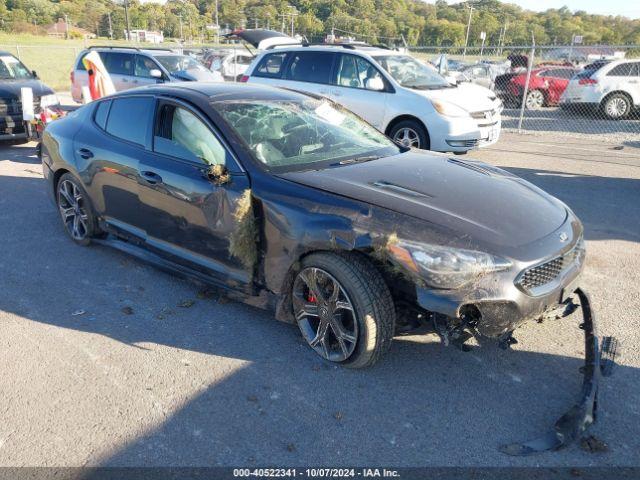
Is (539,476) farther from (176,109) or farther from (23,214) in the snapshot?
(23,214)

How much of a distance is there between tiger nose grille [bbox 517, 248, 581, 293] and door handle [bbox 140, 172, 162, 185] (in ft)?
8.65

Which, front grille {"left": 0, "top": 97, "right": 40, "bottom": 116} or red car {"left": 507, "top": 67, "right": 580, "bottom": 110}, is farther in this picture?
red car {"left": 507, "top": 67, "right": 580, "bottom": 110}

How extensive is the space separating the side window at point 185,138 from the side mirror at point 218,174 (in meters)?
0.14

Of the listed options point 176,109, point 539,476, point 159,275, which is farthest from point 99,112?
point 539,476

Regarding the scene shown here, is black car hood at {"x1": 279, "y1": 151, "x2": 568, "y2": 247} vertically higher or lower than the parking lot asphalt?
higher

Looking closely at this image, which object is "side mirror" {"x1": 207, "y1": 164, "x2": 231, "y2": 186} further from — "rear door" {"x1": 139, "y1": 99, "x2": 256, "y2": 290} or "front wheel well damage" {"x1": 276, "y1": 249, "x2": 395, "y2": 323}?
"front wheel well damage" {"x1": 276, "y1": 249, "x2": 395, "y2": 323}

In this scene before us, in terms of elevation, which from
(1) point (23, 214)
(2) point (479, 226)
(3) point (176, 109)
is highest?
(3) point (176, 109)

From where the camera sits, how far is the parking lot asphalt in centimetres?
265

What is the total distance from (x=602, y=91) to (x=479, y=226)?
42.9ft

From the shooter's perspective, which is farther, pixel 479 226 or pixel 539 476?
pixel 479 226

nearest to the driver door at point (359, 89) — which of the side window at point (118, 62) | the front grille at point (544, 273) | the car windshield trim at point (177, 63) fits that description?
the front grille at point (544, 273)

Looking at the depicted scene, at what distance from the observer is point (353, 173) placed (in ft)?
11.9

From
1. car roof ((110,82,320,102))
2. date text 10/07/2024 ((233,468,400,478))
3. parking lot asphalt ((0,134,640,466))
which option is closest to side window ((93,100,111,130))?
car roof ((110,82,320,102))

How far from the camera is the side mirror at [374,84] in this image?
919 centimetres
